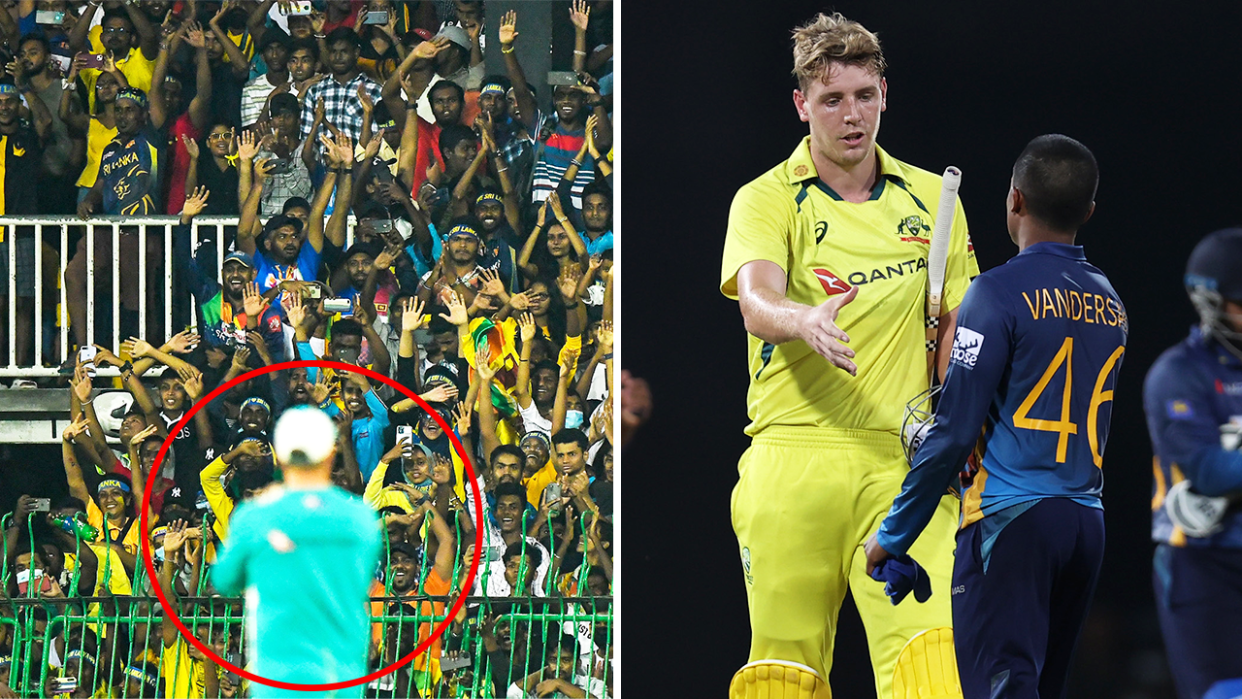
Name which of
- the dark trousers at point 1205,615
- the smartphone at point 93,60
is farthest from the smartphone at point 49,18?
the dark trousers at point 1205,615

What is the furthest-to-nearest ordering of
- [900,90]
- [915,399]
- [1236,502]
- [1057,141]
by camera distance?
[900,90] < [915,399] < [1057,141] < [1236,502]

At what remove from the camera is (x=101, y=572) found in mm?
5641

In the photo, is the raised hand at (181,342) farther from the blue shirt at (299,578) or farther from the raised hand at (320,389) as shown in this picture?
the blue shirt at (299,578)

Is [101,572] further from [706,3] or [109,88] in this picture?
[706,3]

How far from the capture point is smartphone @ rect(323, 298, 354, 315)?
5609mm

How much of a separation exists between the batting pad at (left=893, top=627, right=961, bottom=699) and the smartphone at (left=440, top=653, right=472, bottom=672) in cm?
230

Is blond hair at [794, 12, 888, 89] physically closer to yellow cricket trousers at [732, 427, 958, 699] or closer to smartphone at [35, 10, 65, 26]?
yellow cricket trousers at [732, 427, 958, 699]

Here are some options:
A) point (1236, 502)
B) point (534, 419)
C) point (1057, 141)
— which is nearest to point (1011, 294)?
point (1057, 141)

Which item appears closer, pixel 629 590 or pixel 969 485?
pixel 969 485

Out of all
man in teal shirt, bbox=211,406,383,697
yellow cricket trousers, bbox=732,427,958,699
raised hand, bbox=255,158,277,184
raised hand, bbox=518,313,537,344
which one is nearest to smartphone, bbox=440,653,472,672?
raised hand, bbox=518,313,537,344

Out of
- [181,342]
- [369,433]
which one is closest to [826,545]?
[369,433]

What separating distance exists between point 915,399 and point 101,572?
146 inches

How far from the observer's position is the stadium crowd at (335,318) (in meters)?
5.53

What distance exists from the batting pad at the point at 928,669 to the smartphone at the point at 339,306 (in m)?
2.93
